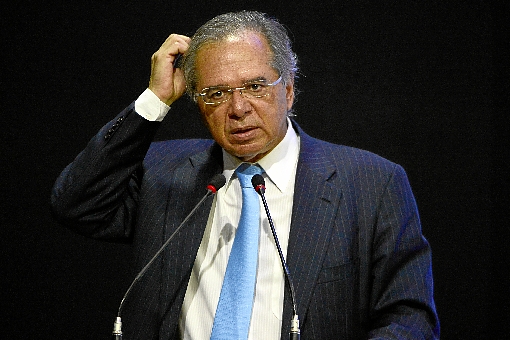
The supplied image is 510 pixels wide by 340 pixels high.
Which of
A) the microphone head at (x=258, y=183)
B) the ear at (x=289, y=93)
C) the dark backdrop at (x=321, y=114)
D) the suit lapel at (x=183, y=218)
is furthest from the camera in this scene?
the dark backdrop at (x=321, y=114)

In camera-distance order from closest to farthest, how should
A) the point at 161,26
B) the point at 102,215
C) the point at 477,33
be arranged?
1. the point at 102,215
2. the point at 477,33
3. the point at 161,26

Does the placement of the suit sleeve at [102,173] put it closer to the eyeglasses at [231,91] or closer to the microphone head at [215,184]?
the eyeglasses at [231,91]

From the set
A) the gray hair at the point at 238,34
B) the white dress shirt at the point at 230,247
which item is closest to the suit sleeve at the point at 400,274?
the white dress shirt at the point at 230,247

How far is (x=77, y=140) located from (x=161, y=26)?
57 centimetres

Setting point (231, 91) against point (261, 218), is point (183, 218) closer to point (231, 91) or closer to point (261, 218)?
point (261, 218)

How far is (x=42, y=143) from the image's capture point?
9.96 ft

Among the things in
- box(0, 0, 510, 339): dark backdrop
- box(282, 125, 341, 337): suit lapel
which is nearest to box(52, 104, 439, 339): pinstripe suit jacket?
box(282, 125, 341, 337): suit lapel

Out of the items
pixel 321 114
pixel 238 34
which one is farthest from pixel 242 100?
pixel 321 114

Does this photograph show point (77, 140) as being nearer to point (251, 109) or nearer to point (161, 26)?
point (161, 26)

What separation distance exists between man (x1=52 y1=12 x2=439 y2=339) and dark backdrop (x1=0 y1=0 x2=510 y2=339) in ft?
2.28

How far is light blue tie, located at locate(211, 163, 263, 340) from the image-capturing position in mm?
1956

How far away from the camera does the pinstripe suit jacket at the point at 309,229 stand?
1.97m

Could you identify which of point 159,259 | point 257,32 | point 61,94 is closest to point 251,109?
point 257,32

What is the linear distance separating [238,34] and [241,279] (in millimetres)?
687
